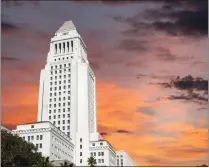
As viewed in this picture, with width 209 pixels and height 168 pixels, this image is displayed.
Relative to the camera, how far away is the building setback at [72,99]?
4728 centimetres

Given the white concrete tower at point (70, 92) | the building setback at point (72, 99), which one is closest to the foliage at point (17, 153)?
the building setback at point (72, 99)

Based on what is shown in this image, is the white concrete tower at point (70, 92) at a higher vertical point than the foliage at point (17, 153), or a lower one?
higher

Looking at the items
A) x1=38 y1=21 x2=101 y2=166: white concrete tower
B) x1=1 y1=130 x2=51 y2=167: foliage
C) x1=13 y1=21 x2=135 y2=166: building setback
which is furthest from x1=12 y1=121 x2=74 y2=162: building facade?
x1=1 y1=130 x2=51 y2=167: foliage

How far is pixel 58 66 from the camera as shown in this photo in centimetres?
5269

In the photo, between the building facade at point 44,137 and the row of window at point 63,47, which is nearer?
the building facade at point 44,137

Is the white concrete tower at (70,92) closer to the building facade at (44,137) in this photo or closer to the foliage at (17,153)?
the building facade at (44,137)

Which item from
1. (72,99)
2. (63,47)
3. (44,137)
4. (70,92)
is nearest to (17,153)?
(44,137)

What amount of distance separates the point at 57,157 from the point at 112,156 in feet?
35.3

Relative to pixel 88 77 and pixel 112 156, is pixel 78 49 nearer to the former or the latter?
pixel 88 77

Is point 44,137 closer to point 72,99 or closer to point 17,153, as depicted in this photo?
point 72,99

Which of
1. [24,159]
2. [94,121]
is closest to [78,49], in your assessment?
[94,121]

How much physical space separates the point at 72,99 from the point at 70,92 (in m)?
1.23

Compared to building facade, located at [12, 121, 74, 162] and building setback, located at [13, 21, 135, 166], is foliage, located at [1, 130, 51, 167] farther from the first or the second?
building setback, located at [13, 21, 135, 166]

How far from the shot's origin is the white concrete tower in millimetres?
49031
